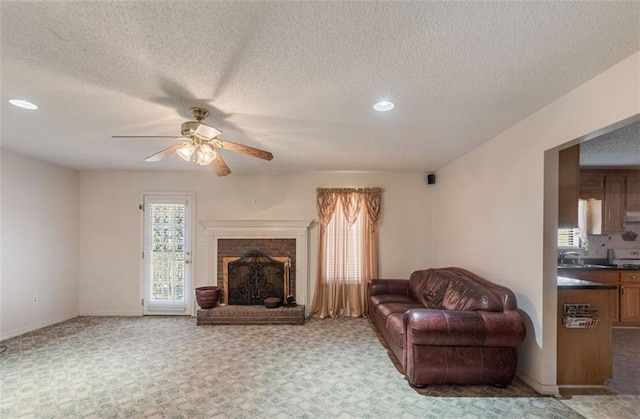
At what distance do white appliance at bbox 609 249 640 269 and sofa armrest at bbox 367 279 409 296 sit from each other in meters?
3.68

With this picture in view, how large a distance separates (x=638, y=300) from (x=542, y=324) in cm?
355

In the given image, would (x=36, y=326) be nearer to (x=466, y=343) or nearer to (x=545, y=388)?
(x=466, y=343)


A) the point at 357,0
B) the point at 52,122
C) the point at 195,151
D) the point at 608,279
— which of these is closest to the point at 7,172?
the point at 52,122

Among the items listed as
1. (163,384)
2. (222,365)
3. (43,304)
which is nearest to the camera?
(163,384)

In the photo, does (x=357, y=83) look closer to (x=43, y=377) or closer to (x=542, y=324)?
(x=542, y=324)

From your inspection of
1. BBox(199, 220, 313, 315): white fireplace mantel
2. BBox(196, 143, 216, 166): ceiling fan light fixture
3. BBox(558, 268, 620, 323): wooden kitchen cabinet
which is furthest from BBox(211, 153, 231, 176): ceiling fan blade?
BBox(558, 268, 620, 323): wooden kitchen cabinet

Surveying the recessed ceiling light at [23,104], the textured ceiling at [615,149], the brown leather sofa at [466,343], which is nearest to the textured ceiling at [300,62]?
the recessed ceiling light at [23,104]

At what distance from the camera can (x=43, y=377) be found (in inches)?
119

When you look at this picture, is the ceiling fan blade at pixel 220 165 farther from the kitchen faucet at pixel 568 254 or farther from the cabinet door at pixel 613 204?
the cabinet door at pixel 613 204

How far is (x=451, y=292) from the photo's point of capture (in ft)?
11.6

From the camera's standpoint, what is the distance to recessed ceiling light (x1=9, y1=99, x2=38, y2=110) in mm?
2445

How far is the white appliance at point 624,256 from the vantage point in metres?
5.25

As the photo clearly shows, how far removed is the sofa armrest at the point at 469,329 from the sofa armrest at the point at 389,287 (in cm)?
190

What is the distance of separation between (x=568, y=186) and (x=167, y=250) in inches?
222
